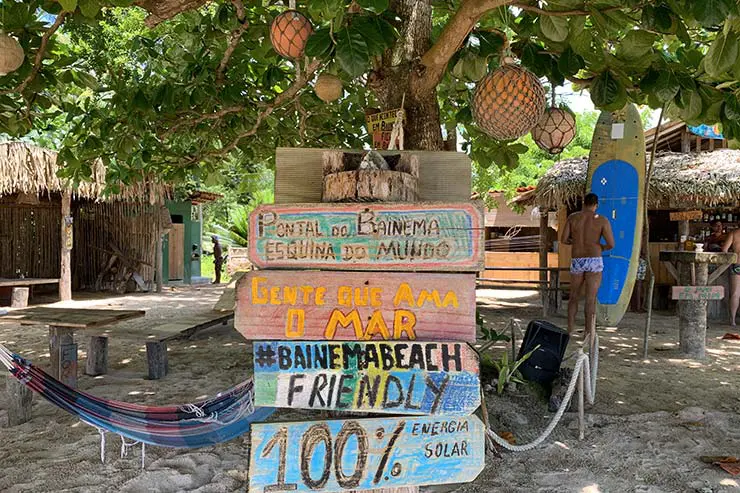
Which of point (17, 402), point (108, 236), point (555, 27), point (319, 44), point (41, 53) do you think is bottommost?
point (17, 402)

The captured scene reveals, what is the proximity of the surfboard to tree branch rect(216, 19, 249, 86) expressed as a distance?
4143 mm

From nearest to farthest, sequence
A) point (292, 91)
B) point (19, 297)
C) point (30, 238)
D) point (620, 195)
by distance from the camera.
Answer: point (292, 91), point (620, 195), point (19, 297), point (30, 238)

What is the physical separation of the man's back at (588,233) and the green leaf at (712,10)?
394cm

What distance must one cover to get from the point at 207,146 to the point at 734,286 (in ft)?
23.7

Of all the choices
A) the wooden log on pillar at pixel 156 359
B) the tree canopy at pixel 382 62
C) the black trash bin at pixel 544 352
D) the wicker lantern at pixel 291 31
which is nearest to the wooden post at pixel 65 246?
the tree canopy at pixel 382 62

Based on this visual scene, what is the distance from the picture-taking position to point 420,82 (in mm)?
2668

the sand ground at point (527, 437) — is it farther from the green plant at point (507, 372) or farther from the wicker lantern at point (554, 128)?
A: the wicker lantern at point (554, 128)

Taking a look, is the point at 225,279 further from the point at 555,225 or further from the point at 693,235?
the point at 693,235

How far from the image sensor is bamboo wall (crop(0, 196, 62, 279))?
35.3ft

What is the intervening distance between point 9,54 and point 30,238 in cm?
1029

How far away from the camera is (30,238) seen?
1120 centimetres

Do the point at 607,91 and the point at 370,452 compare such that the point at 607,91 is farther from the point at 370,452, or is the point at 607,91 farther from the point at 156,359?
the point at 156,359

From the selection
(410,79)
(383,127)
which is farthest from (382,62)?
(383,127)

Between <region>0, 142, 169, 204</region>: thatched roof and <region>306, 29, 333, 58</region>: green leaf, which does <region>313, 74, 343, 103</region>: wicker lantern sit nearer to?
<region>306, 29, 333, 58</region>: green leaf
